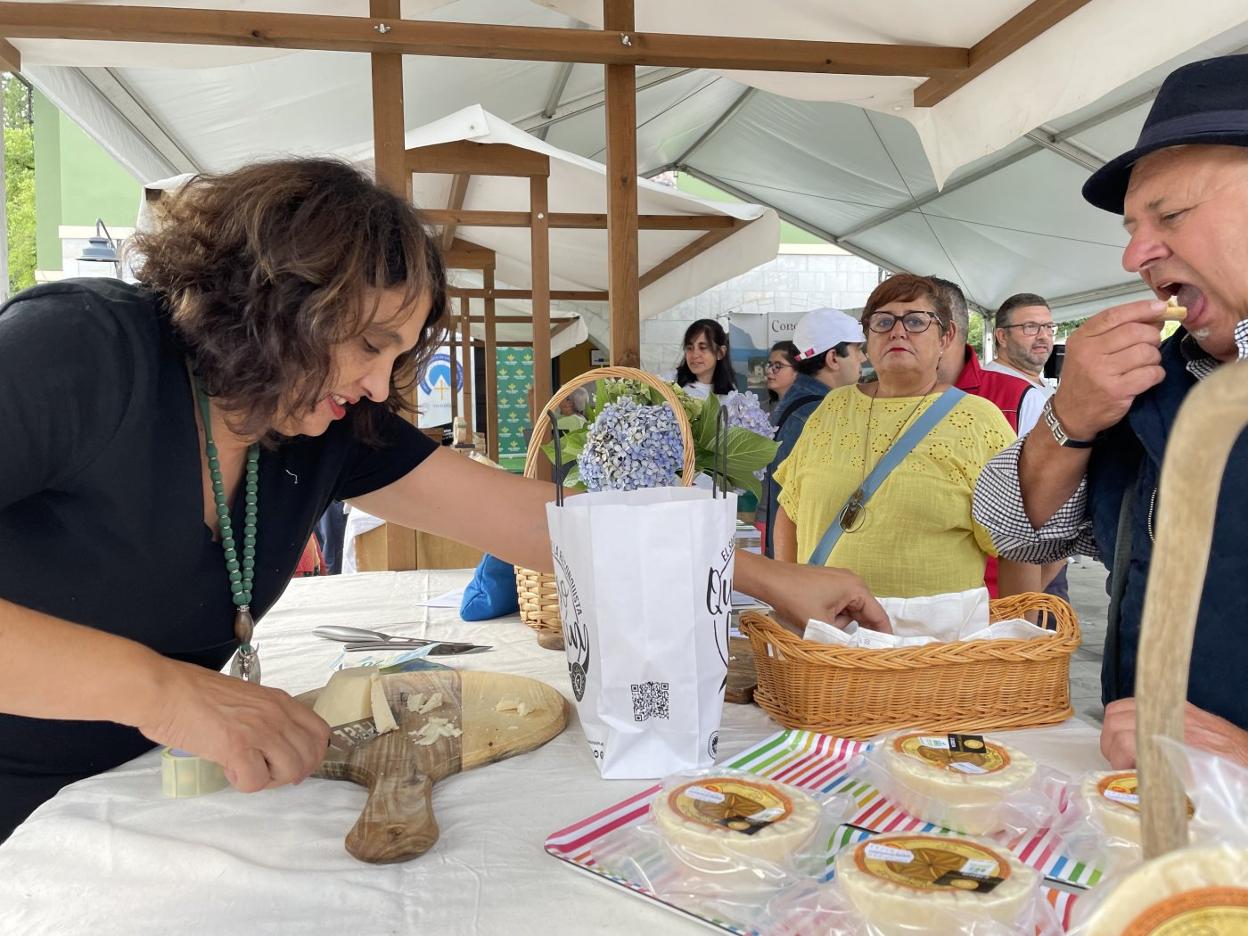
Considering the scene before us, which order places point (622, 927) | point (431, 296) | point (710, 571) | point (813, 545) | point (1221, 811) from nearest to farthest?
point (1221, 811) < point (622, 927) < point (710, 571) < point (431, 296) < point (813, 545)

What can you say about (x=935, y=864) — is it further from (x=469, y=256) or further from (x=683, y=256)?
(x=469, y=256)

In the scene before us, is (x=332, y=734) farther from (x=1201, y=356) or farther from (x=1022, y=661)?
(x=1201, y=356)

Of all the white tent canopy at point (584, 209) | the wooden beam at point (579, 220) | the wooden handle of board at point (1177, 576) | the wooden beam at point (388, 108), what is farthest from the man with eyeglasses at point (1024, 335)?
the wooden handle of board at point (1177, 576)

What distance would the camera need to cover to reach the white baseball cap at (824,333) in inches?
143

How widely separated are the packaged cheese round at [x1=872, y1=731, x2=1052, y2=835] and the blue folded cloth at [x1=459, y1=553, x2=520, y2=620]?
104 cm

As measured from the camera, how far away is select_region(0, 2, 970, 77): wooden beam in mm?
1987

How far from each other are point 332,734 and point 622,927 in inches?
18.6

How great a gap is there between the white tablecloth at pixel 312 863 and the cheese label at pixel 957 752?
7.4 inches

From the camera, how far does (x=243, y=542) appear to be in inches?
44.9

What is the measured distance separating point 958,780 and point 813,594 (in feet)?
1.62

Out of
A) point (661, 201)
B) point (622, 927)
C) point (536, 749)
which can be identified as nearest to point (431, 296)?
point (536, 749)

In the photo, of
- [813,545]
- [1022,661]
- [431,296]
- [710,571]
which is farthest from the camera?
[813,545]

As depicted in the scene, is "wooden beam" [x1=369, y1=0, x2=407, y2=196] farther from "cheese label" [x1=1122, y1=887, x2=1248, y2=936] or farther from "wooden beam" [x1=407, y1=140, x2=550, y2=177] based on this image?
"cheese label" [x1=1122, y1=887, x2=1248, y2=936]

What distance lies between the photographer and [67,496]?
963 millimetres
